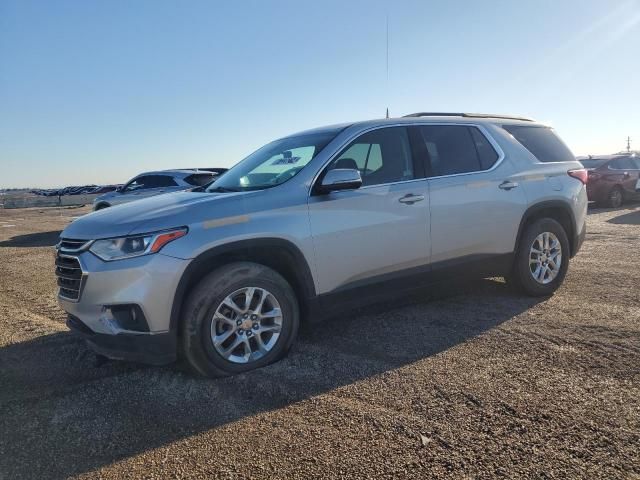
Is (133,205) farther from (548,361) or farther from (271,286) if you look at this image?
(548,361)

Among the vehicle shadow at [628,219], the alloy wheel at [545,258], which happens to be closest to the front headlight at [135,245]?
the alloy wheel at [545,258]

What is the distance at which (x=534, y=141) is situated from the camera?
204 inches

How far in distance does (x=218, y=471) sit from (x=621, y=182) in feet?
50.1

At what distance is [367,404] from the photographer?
292 cm

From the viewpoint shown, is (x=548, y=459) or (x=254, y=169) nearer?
(x=548, y=459)

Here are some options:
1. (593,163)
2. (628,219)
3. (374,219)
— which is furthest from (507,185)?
(593,163)

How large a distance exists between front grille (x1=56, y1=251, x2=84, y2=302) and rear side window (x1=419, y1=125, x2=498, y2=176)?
3033 mm

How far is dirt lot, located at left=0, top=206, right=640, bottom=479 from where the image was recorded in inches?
94.0

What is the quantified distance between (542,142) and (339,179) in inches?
112

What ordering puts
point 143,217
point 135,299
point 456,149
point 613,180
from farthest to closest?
point 613,180, point 456,149, point 143,217, point 135,299

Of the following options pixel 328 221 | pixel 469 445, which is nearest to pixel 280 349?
pixel 328 221

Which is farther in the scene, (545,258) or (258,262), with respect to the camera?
(545,258)

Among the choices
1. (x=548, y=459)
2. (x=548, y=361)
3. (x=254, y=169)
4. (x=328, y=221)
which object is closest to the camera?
(x=548, y=459)

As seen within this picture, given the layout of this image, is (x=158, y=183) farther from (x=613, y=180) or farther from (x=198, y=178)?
(x=613, y=180)
